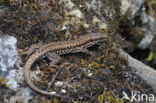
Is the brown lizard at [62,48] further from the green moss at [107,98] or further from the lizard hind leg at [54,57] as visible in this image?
the green moss at [107,98]

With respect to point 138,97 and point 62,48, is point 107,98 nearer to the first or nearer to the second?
point 138,97

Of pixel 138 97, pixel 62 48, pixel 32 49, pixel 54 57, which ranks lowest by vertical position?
pixel 138 97

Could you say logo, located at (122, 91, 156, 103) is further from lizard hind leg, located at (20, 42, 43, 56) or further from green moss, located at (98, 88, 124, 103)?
lizard hind leg, located at (20, 42, 43, 56)

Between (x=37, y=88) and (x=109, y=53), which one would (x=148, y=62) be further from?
(x=37, y=88)

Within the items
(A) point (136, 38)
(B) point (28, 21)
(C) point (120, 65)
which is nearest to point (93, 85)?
(C) point (120, 65)

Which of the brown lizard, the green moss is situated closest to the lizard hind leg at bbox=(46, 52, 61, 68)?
the brown lizard

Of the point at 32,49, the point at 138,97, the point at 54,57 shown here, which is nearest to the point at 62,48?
the point at 54,57

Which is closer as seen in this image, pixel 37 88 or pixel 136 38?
pixel 37 88

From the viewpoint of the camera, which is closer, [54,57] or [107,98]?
[107,98]

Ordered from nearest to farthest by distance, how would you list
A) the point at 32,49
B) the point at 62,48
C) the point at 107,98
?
1. the point at 107,98
2. the point at 32,49
3. the point at 62,48
